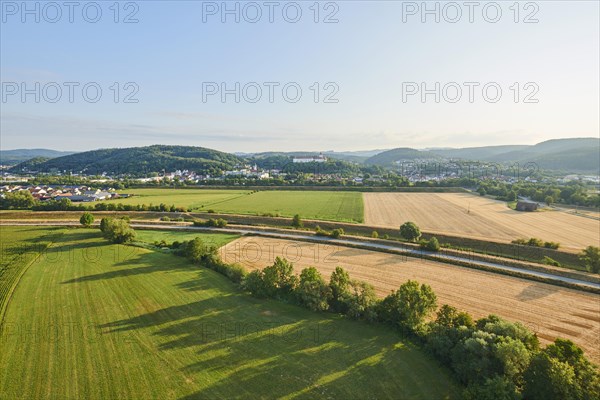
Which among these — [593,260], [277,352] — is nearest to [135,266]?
[277,352]

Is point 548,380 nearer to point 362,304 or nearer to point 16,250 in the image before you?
point 362,304

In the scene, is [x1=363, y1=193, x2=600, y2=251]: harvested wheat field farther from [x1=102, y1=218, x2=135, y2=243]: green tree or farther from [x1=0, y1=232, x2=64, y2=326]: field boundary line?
[x1=0, y1=232, x2=64, y2=326]: field boundary line

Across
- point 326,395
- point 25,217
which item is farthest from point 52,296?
point 25,217

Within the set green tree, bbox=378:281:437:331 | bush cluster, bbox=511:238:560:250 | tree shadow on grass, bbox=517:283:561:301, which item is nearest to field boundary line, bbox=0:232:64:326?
green tree, bbox=378:281:437:331

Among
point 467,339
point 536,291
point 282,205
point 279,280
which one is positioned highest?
point 282,205

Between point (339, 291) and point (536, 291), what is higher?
point (339, 291)

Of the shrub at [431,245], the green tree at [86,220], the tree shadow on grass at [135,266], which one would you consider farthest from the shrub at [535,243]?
the green tree at [86,220]

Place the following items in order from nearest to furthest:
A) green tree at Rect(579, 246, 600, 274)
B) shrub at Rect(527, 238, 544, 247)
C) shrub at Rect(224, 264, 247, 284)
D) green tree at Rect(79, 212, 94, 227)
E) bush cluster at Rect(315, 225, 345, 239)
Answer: shrub at Rect(224, 264, 247, 284) → green tree at Rect(579, 246, 600, 274) → shrub at Rect(527, 238, 544, 247) → bush cluster at Rect(315, 225, 345, 239) → green tree at Rect(79, 212, 94, 227)
